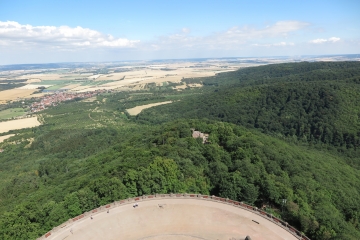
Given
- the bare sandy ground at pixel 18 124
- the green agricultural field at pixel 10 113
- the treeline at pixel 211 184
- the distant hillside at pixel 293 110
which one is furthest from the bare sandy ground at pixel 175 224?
the green agricultural field at pixel 10 113

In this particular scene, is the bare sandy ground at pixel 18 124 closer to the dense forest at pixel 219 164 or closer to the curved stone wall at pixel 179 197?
the dense forest at pixel 219 164

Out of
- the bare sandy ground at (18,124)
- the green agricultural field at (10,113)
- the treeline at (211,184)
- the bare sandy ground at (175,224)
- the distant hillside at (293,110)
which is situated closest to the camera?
the bare sandy ground at (175,224)

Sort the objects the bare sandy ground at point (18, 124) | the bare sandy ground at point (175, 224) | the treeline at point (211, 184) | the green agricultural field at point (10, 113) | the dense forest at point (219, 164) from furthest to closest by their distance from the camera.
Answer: the green agricultural field at point (10, 113), the bare sandy ground at point (18, 124), the dense forest at point (219, 164), the treeline at point (211, 184), the bare sandy ground at point (175, 224)

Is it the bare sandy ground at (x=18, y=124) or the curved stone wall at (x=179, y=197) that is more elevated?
the curved stone wall at (x=179, y=197)

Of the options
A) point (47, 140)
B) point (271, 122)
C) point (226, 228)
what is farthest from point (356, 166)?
point (47, 140)

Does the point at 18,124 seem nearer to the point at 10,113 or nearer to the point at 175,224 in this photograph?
the point at 10,113

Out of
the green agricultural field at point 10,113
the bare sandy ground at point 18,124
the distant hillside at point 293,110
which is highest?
the distant hillside at point 293,110

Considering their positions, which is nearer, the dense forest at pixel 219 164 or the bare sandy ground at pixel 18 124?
the dense forest at pixel 219 164

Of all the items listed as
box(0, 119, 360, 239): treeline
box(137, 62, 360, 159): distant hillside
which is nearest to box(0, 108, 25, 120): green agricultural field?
box(137, 62, 360, 159): distant hillside
